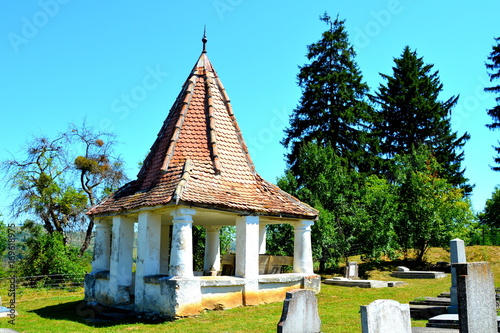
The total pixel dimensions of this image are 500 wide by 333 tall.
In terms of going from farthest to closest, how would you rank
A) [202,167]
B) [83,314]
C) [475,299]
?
[202,167] < [83,314] < [475,299]

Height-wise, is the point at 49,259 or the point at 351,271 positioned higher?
the point at 49,259

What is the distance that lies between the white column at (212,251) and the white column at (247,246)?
533cm

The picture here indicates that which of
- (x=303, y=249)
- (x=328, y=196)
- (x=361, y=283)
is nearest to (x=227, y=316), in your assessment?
(x=303, y=249)

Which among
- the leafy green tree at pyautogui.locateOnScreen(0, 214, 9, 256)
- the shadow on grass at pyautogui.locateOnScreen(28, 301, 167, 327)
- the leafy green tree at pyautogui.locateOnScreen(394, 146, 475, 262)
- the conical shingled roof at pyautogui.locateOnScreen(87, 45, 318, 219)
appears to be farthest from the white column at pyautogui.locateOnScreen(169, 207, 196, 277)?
the leafy green tree at pyautogui.locateOnScreen(0, 214, 9, 256)

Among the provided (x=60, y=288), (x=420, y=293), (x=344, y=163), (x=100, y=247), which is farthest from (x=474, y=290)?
(x=344, y=163)

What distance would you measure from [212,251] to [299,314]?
10.6 metres

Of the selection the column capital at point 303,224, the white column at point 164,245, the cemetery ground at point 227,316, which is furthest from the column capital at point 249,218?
the white column at point 164,245

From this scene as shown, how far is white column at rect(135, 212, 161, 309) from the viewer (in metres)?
11.8

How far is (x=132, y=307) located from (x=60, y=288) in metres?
9.25

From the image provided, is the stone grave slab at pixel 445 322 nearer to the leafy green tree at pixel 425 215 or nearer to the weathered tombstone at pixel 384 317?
the weathered tombstone at pixel 384 317

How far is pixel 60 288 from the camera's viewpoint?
19922 millimetres

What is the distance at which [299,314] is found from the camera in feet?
24.2

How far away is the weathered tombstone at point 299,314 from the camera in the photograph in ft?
23.5

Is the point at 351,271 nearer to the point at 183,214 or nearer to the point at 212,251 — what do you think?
the point at 212,251
